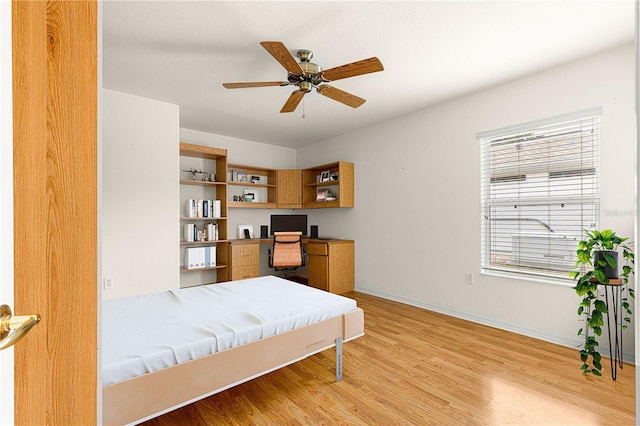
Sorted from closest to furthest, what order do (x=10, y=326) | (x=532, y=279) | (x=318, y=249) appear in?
(x=10, y=326), (x=532, y=279), (x=318, y=249)

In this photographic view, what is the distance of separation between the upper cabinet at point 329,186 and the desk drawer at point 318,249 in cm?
69

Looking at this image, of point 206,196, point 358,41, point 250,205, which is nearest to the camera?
point 358,41

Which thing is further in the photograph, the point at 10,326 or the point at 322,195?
the point at 322,195

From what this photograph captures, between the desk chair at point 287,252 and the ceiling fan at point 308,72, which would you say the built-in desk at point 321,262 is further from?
the ceiling fan at point 308,72

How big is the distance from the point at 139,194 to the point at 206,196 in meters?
1.41

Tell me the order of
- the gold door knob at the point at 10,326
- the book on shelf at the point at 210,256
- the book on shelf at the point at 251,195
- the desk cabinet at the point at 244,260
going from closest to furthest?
1. the gold door knob at the point at 10,326
2. the book on shelf at the point at 210,256
3. the desk cabinet at the point at 244,260
4. the book on shelf at the point at 251,195

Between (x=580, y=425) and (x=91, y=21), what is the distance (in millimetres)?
2815

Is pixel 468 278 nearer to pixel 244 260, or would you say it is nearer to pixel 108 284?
pixel 244 260

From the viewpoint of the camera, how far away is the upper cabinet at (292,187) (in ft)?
15.4

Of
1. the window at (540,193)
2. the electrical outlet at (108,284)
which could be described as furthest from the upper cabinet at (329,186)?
the electrical outlet at (108,284)

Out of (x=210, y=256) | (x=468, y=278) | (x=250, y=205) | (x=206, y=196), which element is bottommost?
(x=468, y=278)

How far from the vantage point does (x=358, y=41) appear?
2.25 metres

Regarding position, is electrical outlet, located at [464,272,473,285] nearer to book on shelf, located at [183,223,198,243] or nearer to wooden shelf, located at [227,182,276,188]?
wooden shelf, located at [227,182,276,188]

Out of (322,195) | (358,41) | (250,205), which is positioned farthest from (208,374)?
(322,195)
